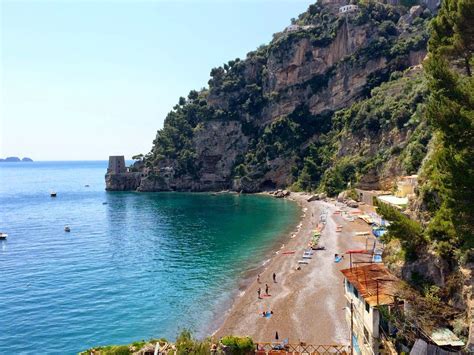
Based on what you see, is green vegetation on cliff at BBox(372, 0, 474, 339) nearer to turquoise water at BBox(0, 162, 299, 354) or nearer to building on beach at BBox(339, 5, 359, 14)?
turquoise water at BBox(0, 162, 299, 354)

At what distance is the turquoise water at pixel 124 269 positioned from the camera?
101ft

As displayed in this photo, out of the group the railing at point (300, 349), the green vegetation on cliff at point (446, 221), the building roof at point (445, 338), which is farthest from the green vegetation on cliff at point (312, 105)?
the building roof at point (445, 338)

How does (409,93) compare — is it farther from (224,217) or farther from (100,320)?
(100,320)

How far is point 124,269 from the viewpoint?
4644cm

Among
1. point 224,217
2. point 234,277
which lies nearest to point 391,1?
point 224,217

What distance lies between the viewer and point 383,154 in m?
79.2

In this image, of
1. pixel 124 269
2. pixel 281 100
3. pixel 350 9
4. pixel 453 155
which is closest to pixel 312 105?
pixel 281 100

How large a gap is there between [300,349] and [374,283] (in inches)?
321

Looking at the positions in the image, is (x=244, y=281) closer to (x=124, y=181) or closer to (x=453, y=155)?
(x=453, y=155)

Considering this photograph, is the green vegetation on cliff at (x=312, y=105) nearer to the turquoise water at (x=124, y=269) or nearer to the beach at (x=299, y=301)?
the turquoise water at (x=124, y=269)

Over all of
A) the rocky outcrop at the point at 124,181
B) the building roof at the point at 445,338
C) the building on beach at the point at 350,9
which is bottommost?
the building roof at the point at 445,338

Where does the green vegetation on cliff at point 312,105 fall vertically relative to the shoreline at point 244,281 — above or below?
above

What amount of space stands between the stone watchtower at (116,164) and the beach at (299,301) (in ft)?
299

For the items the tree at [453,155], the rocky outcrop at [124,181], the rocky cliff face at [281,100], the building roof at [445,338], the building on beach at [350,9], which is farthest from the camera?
the rocky outcrop at [124,181]
